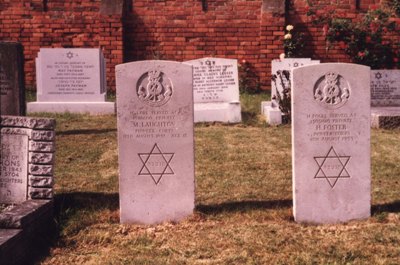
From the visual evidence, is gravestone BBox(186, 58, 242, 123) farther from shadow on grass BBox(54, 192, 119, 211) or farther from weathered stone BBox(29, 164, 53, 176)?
weathered stone BBox(29, 164, 53, 176)

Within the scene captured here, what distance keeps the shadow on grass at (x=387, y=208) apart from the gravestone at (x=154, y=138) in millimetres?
1613

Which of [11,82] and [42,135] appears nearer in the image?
[42,135]

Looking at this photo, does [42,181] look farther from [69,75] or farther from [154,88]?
[69,75]

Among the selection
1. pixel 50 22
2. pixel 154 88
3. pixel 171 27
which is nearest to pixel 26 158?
pixel 154 88

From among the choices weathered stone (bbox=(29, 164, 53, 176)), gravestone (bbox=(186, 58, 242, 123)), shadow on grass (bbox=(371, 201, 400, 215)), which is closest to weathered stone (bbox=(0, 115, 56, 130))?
weathered stone (bbox=(29, 164, 53, 176))

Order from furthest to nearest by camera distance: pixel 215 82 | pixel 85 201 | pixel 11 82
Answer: pixel 215 82 → pixel 11 82 → pixel 85 201

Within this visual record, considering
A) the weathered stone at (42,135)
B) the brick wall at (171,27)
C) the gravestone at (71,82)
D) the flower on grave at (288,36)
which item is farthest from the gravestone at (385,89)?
the weathered stone at (42,135)

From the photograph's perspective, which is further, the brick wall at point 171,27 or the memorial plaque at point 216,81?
the brick wall at point 171,27

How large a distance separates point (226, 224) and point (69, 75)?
712cm

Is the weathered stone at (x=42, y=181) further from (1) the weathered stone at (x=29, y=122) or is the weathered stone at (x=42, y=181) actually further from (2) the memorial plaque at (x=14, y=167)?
(1) the weathered stone at (x=29, y=122)

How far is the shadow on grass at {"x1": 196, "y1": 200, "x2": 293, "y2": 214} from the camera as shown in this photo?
5.09 metres

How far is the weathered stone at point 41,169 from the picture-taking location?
189 inches

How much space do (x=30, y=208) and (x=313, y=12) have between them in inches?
428

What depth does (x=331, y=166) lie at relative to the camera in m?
4.79
